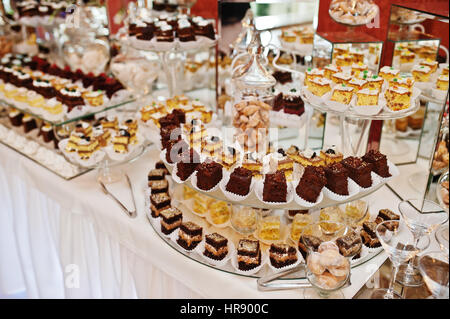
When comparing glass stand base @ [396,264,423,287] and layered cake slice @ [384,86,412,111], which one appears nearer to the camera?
glass stand base @ [396,264,423,287]

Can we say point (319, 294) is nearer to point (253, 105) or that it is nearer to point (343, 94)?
point (343, 94)

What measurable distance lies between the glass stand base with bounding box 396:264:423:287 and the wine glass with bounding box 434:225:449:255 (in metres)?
0.20

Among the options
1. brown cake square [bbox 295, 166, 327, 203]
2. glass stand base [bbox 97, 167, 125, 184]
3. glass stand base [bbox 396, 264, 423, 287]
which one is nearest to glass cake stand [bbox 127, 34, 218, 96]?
glass stand base [bbox 97, 167, 125, 184]

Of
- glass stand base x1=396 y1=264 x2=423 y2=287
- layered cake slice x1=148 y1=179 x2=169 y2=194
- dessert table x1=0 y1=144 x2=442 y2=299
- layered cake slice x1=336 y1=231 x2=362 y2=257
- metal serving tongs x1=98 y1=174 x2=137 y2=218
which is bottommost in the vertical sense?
dessert table x1=0 y1=144 x2=442 y2=299

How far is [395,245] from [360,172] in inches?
12.2

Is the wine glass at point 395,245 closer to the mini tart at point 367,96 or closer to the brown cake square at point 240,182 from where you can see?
the brown cake square at point 240,182

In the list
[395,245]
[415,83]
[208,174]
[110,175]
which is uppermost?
[415,83]

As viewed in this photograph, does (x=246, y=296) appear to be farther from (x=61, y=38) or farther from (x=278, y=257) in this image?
(x=61, y=38)

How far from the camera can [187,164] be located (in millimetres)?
1771

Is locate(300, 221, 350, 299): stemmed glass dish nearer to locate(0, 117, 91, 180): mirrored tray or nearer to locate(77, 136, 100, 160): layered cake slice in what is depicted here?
locate(77, 136, 100, 160): layered cake slice

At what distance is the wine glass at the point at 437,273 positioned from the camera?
1285 mm

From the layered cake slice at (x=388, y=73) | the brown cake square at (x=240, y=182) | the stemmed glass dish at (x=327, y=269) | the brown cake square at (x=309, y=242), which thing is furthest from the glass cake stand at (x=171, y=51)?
the stemmed glass dish at (x=327, y=269)

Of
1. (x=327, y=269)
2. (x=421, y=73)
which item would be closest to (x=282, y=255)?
(x=327, y=269)

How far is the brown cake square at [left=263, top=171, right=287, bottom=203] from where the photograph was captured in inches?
62.9
